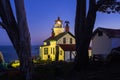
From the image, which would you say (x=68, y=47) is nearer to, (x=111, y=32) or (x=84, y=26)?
(x=111, y=32)

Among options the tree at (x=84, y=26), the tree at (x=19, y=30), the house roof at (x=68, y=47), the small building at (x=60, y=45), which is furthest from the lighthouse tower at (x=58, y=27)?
the tree at (x=19, y=30)

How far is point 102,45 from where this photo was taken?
4488cm

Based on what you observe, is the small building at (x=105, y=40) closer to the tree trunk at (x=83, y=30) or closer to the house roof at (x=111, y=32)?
the house roof at (x=111, y=32)

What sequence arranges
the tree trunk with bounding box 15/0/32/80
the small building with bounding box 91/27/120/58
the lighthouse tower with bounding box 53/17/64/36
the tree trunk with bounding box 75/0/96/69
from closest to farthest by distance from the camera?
the tree trunk with bounding box 15/0/32/80 → the tree trunk with bounding box 75/0/96/69 → the small building with bounding box 91/27/120/58 → the lighthouse tower with bounding box 53/17/64/36

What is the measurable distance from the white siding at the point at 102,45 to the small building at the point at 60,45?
384 inches

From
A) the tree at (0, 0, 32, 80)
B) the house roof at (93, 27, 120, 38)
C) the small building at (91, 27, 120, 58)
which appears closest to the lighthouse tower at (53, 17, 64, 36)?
the small building at (91, 27, 120, 58)

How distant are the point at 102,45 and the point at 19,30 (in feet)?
103

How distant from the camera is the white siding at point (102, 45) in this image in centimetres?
4269

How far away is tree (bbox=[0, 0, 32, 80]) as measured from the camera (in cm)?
1433

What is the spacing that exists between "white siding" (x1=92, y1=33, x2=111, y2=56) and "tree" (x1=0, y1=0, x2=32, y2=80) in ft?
93.2

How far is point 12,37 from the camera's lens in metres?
14.8

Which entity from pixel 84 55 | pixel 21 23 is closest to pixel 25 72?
pixel 21 23

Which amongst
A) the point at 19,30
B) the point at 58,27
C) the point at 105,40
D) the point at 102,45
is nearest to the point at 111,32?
the point at 105,40

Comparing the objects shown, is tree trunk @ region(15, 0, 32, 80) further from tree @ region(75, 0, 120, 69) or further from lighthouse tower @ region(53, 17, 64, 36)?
lighthouse tower @ region(53, 17, 64, 36)
